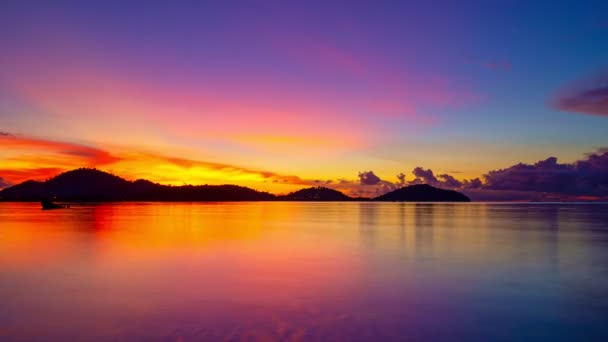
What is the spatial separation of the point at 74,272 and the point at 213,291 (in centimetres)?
872

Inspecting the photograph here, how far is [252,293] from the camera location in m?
15.3

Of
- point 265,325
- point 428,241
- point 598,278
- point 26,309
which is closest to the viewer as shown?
point 265,325

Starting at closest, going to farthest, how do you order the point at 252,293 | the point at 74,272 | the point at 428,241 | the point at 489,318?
the point at 489,318 < the point at 252,293 < the point at 74,272 < the point at 428,241

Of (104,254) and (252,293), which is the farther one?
(104,254)

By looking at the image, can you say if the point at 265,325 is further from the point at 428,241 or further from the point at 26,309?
the point at 428,241

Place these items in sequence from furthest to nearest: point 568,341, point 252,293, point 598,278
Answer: point 598,278
point 252,293
point 568,341

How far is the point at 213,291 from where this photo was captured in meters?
15.5

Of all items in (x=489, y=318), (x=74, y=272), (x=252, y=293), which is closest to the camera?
(x=489, y=318)

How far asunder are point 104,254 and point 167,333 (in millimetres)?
18326

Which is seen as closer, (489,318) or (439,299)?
(489,318)

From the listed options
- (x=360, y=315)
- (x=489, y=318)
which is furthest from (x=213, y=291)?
(x=489, y=318)

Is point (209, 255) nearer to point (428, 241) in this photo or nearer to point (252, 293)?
point (252, 293)

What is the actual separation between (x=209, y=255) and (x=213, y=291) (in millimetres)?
10589

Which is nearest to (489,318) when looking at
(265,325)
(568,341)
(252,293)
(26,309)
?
(568,341)
